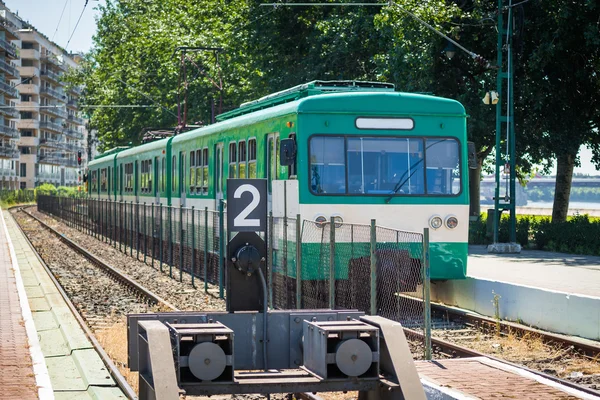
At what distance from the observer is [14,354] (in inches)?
477

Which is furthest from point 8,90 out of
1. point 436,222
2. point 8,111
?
point 436,222

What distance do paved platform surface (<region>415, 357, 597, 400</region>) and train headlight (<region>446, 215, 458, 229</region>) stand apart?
17.7 ft

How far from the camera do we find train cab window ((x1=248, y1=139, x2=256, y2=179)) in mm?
18562

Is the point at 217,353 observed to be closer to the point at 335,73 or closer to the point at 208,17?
the point at 335,73

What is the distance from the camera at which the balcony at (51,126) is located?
153m

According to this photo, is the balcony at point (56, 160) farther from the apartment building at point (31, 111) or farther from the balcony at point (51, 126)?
the balcony at point (51, 126)

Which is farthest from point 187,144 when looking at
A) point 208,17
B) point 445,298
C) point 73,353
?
point 208,17

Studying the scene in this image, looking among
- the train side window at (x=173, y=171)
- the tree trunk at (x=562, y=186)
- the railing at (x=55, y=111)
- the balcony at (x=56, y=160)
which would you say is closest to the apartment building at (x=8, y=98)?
the railing at (x=55, y=111)

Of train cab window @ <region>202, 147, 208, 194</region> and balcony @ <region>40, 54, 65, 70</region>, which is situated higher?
balcony @ <region>40, 54, 65, 70</region>

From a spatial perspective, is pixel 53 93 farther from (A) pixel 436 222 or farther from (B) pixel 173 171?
(A) pixel 436 222

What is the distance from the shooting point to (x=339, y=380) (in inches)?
287

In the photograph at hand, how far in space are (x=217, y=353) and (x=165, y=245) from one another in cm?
1968

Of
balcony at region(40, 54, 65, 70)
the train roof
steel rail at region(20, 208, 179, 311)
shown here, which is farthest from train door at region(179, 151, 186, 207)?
balcony at region(40, 54, 65, 70)

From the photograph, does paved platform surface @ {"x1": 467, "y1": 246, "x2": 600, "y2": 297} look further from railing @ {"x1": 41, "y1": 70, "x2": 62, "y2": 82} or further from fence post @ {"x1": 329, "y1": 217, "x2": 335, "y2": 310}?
railing @ {"x1": 41, "y1": 70, "x2": 62, "y2": 82}
